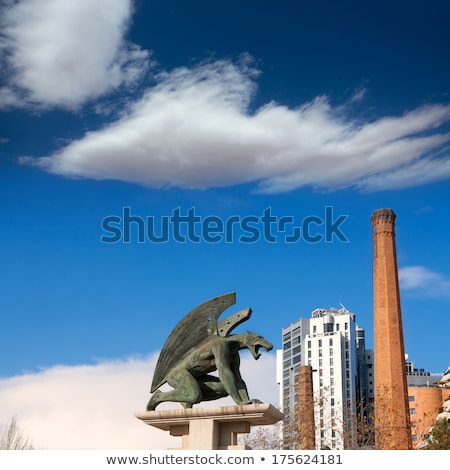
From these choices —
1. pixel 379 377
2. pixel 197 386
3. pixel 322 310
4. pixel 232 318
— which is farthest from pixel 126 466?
pixel 322 310

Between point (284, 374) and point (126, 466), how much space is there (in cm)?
6865

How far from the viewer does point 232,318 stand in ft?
38.0

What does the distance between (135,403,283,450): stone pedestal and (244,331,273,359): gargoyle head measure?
1.02 m

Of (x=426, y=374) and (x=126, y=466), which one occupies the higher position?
(x=426, y=374)

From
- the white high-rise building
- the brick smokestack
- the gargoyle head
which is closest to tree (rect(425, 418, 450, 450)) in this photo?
the brick smokestack

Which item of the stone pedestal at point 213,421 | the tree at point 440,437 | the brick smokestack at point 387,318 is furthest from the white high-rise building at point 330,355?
the stone pedestal at point 213,421

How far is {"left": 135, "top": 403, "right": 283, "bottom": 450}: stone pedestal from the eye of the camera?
10461mm

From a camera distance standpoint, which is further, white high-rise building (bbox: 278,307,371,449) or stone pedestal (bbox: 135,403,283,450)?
white high-rise building (bbox: 278,307,371,449)

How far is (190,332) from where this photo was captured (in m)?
11.7

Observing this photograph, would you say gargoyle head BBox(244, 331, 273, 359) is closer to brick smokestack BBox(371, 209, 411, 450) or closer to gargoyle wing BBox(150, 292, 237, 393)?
gargoyle wing BBox(150, 292, 237, 393)

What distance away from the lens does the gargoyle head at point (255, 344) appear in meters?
11.2

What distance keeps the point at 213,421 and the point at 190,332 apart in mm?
1679

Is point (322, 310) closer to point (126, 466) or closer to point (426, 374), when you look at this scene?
point (426, 374)

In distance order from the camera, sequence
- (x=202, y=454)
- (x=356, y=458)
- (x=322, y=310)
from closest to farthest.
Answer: (x=356, y=458) → (x=202, y=454) → (x=322, y=310)
